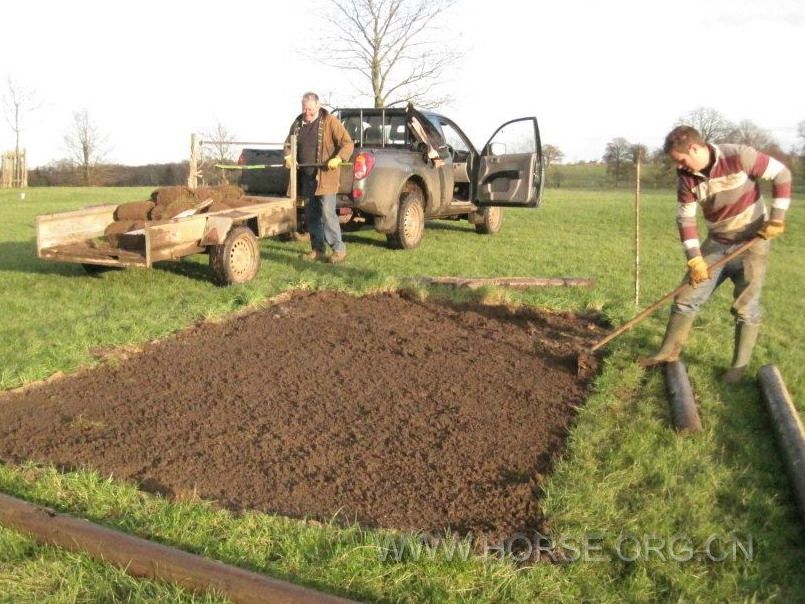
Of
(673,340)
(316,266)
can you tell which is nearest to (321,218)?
(316,266)

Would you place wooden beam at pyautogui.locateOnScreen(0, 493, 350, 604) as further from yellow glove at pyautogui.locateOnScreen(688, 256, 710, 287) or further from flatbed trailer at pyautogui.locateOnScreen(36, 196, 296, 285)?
flatbed trailer at pyautogui.locateOnScreen(36, 196, 296, 285)

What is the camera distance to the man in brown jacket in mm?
9148

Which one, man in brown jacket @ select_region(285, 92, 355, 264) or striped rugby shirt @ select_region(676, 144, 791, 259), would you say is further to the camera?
man in brown jacket @ select_region(285, 92, 355, 264)

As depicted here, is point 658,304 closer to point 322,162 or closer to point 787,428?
point 787,428

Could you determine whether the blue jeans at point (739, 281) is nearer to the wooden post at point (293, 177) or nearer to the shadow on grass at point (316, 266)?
the shadow on grass at point (316, 266)

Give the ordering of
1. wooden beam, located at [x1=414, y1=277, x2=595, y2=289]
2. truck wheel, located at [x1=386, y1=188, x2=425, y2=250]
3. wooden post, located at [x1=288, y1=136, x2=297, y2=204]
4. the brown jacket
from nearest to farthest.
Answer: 1. wooden beam, located at [x1=414, y1=277, x2=595, y2=289]
2. the brown jacket
3. wooden post, located at [x1=288, y1=136, x2=297, y2=204]
4. truck wheel, located at [x1=386, y1=188, x2=425, y2=250]

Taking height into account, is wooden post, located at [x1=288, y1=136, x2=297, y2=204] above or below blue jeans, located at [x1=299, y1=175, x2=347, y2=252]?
above

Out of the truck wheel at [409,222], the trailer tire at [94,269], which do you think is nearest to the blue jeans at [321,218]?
the truck wheel at [409,222]

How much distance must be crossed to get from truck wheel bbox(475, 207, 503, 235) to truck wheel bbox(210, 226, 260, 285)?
6064mm

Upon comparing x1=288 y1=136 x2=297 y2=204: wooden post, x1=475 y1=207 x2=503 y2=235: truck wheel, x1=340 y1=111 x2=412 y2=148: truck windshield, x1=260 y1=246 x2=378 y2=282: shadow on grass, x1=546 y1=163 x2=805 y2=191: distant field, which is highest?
x1=546 y1=163 x2=805 y2=191: distant field

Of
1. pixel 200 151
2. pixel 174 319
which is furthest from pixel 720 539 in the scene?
pixel 200 151

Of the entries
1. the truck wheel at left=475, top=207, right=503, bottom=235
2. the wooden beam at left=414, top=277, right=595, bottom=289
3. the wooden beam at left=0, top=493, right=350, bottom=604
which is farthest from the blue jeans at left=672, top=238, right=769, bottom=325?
the truck wheel at left=475, top=207, right=503, bottom=235

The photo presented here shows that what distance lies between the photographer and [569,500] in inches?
133

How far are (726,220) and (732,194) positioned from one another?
0.69 feet
